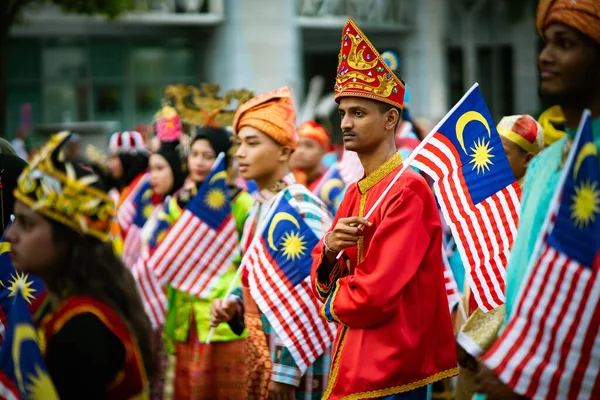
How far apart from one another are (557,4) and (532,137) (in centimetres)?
253

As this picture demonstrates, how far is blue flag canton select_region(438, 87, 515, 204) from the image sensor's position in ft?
15.2

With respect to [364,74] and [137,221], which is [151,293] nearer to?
[137,221]

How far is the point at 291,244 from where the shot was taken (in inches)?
220

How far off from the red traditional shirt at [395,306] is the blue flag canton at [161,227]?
3.63 meters

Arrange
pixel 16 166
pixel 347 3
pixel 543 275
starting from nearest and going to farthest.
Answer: pixel 543 275, pixel 16 166, pixel 347 3

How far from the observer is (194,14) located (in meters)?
27.7

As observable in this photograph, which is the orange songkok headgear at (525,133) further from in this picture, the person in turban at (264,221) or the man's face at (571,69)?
the man's face at (571,69)

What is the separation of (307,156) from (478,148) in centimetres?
550

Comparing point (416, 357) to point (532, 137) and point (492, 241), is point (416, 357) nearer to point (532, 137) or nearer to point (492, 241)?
point (492, 241)

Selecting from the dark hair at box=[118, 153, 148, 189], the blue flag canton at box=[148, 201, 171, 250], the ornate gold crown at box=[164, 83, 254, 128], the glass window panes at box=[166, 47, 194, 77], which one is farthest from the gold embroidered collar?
the glass window panes at box=[166, 47, 194, 77]

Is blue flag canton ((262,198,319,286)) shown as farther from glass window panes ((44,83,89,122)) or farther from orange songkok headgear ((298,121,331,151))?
glass window panes ((44,83,89,122))

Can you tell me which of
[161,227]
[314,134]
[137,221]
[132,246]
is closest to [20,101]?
[314,134]

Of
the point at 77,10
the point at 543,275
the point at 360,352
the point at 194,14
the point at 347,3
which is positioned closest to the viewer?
the point at 543,275

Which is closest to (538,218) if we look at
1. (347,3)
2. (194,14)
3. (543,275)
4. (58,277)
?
(543,275)
